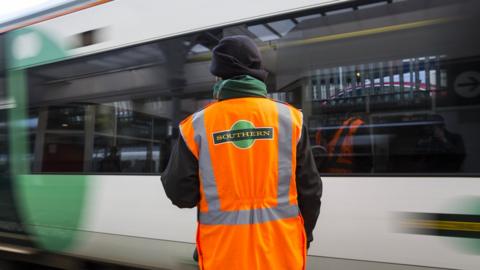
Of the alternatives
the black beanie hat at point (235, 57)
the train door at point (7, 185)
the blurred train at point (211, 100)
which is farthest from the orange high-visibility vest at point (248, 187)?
the train door at point (7, 185)

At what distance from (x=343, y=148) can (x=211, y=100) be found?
3.25 ft

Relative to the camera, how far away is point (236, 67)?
1.63 metres

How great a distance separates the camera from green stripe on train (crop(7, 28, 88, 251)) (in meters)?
3.61

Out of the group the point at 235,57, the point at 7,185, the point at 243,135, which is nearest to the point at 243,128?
the point at 243,135

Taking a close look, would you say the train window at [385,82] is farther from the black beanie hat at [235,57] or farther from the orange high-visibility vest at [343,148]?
the black beanie hat at [235,57]

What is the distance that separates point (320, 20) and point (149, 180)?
1616 millimetres

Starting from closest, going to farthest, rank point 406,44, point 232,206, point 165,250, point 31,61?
point 232,206
point 406,44
point 165,250
point 31,61

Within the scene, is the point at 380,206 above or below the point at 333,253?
above

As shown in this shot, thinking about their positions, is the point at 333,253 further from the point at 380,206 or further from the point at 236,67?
the point at 236,67

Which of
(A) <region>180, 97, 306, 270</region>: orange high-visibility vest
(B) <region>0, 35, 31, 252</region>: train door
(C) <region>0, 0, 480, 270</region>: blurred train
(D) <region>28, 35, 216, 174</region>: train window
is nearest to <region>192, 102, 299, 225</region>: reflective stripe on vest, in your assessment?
(A) <region>180, 97, 306, 270</region>: orange high-visibility vest

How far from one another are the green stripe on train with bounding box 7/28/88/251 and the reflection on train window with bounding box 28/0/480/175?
552 millimetres

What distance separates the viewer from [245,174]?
1.54 m

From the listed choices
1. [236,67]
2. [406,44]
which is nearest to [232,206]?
[236,67]

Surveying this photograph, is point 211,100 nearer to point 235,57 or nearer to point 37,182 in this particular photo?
point 235,57
